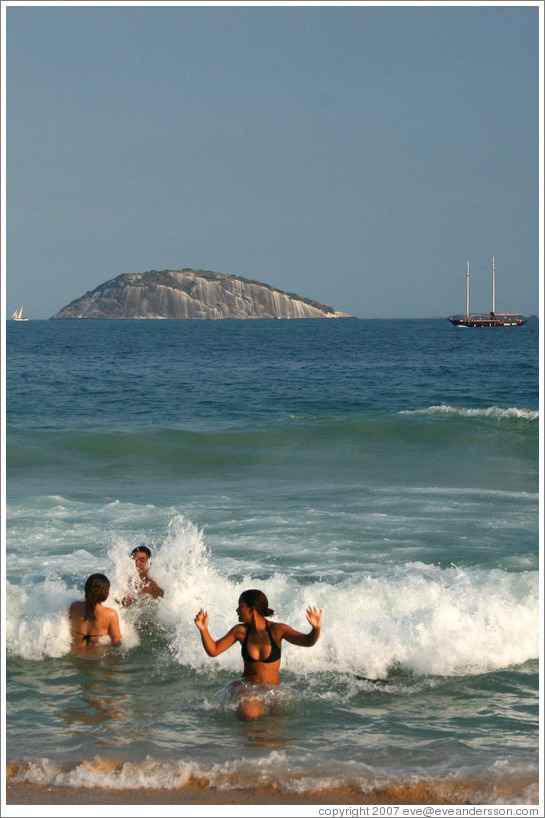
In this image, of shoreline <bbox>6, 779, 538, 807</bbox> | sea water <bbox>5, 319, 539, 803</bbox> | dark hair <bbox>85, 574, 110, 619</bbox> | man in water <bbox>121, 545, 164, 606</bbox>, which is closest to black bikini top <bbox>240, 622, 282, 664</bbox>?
sea water <bbox>5, 319, 539, 803</bbox>

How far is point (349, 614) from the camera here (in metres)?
8.35

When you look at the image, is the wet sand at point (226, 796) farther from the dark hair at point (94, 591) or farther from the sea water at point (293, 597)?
the dark hair at point (94, 591)

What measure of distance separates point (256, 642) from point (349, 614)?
190 centimetres

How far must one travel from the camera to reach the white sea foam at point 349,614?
770cm

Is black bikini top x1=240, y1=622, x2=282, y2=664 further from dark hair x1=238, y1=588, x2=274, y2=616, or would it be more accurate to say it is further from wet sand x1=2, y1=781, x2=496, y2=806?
wet sand x1=2, y1=781, x2=496, y2=806

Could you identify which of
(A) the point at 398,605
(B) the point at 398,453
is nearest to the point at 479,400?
(B) the point at 398,453

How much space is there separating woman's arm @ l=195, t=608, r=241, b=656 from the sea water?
0.57 metres

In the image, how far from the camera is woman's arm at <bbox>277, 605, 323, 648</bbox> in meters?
6.11

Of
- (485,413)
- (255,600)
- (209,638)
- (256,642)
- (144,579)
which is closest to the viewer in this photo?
(209,638)

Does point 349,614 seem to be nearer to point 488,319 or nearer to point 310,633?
point 310,633

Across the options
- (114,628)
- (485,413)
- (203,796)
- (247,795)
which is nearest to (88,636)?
(114,628)

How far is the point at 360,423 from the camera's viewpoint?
922 inches

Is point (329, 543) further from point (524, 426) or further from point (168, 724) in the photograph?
point (524, 426)

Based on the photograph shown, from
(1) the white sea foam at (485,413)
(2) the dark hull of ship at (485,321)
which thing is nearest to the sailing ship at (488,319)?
(2) the dark hull of ship at (485,321)
